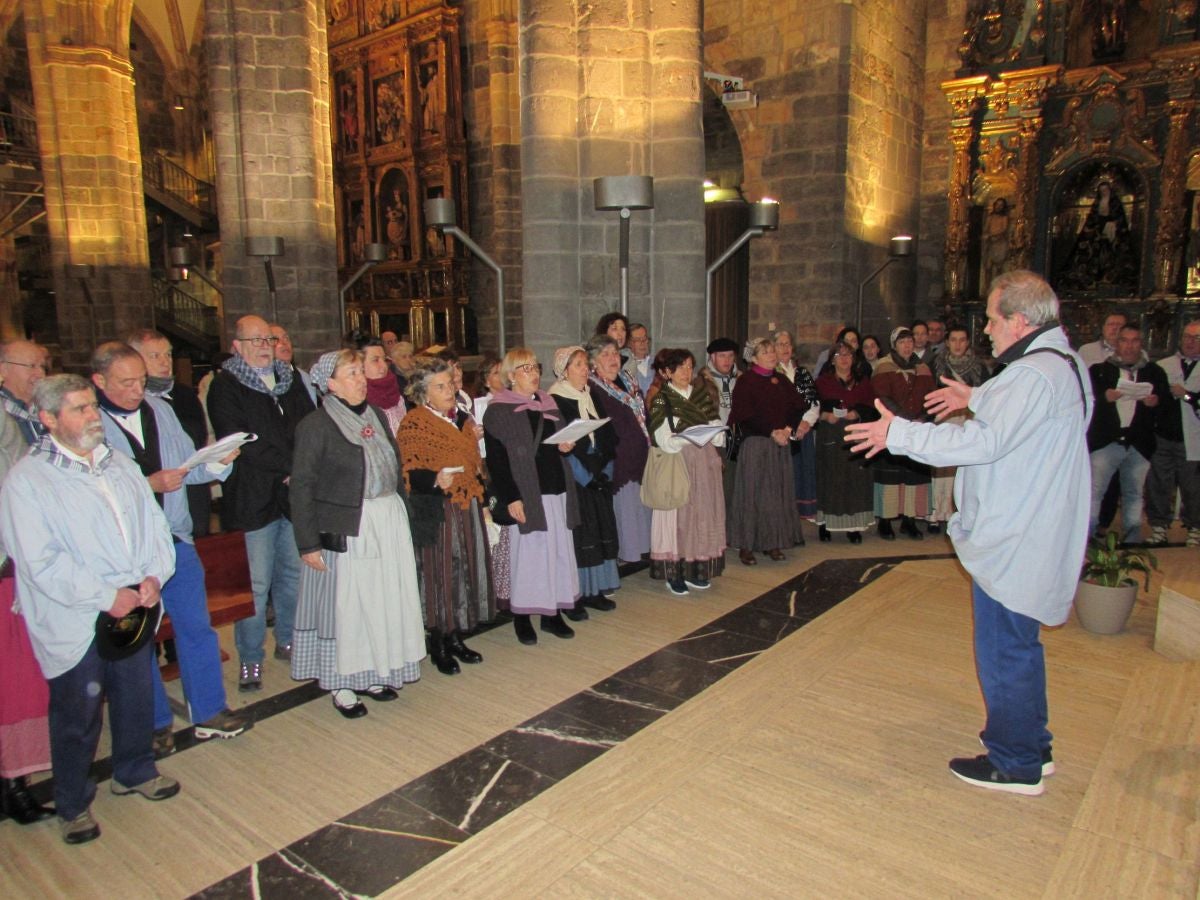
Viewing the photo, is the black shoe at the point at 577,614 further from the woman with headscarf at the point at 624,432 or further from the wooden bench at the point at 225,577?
the wooden bench at the point at 225,577

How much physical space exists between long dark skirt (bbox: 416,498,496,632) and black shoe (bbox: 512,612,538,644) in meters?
0.38

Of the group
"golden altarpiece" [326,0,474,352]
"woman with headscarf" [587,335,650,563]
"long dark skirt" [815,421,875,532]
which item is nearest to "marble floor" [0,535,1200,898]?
"woman with headscarf" [587,335,650,563]

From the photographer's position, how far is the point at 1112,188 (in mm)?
10320

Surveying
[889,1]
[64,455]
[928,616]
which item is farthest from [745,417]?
[889,1]

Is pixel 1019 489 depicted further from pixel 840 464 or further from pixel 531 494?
pixel 840 464

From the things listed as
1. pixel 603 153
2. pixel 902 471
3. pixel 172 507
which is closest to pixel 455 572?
pixel 172 507

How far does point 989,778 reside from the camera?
3.04 meters

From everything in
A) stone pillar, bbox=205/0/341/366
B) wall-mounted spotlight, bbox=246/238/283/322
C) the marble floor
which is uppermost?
stone pillar, bbox=205/0/341/366

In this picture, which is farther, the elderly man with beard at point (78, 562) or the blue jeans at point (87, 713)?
the blue jeans at point (87, 713)

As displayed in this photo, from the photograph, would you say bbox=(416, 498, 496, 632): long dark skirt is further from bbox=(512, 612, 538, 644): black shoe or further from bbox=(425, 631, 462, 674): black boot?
bbox=(512, 612, 538, 644): black shoe

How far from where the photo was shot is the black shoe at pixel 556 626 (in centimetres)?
461

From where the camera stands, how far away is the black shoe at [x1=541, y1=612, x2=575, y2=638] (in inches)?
181

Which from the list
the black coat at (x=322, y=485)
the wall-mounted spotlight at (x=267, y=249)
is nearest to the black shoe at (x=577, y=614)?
the black coat at (x=322, y=485)

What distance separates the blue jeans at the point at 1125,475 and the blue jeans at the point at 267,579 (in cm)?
571
